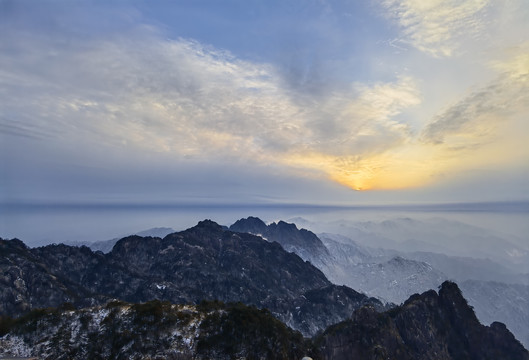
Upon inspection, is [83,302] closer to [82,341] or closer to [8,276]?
[8,276]

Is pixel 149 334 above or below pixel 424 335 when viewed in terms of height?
above

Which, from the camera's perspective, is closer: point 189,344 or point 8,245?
point 189,344

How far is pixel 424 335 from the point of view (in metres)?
152

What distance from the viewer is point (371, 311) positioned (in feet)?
477

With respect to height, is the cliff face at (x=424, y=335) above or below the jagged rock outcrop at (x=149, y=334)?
below

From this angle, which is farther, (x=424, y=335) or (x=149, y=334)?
(x=424, y=335)

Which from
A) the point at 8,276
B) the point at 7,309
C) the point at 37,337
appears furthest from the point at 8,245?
the point at 37,337

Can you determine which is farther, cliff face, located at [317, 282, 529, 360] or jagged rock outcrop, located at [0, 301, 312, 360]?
cliff face, located at [317, 282, 529, 360]

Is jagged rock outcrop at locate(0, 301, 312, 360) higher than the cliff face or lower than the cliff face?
higher

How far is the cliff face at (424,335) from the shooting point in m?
134

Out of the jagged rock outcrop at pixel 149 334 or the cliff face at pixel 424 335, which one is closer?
the jagged rock outcrop at pixel 149 334

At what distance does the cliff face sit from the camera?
13350 cm

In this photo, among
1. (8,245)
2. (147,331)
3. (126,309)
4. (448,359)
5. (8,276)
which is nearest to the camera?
(147,331)

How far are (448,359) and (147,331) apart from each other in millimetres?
153623
